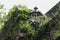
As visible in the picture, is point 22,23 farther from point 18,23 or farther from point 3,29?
point 3,29

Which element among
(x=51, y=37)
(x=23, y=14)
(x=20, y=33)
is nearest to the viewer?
(x=51, y=37)

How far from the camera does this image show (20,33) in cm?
1477

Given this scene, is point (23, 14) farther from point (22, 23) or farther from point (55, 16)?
point (55, 16)

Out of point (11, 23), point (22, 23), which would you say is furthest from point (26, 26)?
point (11, 23)

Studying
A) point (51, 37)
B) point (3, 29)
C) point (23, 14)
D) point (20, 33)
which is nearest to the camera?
point (51, 37)

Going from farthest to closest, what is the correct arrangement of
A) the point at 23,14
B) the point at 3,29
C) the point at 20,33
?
the point at 3,29 < the point at 23,14 < the point at 20,33

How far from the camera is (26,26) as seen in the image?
14766mm

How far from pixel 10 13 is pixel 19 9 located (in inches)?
36.6

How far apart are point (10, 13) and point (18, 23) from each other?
145cm

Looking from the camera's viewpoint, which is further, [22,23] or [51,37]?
[22,23]

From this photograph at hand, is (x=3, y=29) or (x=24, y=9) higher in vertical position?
(x=24, y=9)

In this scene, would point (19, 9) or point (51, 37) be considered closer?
point (51, 37)

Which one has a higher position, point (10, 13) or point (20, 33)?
point (10, 13)

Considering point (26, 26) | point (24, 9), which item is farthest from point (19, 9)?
point (26, 26)
